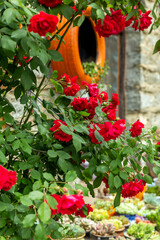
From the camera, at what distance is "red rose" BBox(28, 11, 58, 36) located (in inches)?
33.8

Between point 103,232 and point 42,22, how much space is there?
5.44ft

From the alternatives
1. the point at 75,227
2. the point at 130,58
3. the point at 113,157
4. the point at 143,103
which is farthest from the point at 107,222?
the point at 130,58

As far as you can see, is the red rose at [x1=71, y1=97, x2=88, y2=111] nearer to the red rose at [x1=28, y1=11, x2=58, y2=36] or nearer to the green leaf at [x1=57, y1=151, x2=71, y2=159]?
the green leaf at [x1=57, y1=151, x2=71, y2=159]

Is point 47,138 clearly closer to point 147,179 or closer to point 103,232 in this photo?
point 147,179

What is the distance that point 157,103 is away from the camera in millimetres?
4270

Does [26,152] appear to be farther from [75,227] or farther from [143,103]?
[143,103]

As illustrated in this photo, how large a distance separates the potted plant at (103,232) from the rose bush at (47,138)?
0.88 metres

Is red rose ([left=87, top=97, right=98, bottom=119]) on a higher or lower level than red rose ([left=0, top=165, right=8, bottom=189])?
higher

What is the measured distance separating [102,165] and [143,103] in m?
2.81

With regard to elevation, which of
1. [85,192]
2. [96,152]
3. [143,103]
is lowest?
[85,192]

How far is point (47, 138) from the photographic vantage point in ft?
3.85

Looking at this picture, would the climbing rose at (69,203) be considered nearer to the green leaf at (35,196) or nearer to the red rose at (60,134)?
the green leaf at (35,196)

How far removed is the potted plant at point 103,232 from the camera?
2.17m

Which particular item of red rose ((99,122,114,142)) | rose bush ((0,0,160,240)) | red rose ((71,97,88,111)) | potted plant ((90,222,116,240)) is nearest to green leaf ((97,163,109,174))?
rose bush ((0,0,160,240))
